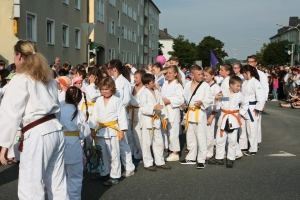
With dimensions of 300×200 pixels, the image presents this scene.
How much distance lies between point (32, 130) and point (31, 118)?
4.6 inches

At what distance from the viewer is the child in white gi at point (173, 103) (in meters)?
9.06

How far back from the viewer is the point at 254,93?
970cm

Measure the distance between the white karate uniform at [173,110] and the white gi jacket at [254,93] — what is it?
5.31 ft

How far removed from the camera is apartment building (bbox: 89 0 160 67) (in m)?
38.8

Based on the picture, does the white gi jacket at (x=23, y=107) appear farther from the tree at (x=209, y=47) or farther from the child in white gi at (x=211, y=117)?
the tree at (x=209, y=47)

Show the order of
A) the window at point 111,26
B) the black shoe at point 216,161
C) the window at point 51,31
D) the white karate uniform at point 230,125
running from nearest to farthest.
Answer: the white karate uniform at point 230,125, the black shoe at point 216,161, the window at point 51,31, the window at point 111,26

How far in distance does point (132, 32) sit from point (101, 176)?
53.1 m

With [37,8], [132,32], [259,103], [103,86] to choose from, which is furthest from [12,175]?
[132,32]

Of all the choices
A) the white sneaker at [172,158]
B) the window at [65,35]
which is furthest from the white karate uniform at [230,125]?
the window at [65,35]

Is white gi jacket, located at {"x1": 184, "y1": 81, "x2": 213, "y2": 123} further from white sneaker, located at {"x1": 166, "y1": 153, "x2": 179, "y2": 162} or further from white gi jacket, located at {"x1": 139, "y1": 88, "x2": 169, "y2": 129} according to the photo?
white sneaker, located at {"x1": 166, "y1": 153, "x2": 179, "y2": 162}

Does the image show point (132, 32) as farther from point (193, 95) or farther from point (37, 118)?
point (37, 118)

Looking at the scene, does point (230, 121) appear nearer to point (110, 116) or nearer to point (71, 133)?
point (110, 116)

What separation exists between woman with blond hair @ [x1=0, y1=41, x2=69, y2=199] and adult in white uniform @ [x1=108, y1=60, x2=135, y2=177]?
11.5 ft

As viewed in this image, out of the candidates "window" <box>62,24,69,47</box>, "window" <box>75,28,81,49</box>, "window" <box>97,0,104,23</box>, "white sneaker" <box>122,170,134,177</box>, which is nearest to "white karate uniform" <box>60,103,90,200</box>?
"white sneaker" <box>122,170,134,177</box>
